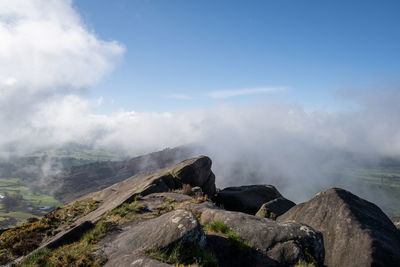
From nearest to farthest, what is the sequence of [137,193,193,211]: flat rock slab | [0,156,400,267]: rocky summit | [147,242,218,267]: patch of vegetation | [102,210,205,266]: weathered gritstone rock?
[147,242,218,267]: patch of vegetation
[102,210,205,266]: weathered gritstone rock
[0,156,400,267]: rocky summit
[137,193,193,211]: flat rock slab

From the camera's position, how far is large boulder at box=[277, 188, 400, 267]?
1050cm

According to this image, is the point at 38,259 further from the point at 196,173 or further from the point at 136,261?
the point at 196,173

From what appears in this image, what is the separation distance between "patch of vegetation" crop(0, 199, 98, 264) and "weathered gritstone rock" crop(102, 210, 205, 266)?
8.62 m

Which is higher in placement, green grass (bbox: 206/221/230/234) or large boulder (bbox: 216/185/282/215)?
green grass (bbox: 206/221/230/234)

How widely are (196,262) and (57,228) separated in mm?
15686

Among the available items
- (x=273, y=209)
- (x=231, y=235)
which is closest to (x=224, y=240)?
(x=231, y=235)

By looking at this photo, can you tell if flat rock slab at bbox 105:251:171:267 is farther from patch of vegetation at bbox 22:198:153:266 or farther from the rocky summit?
patch of vegetation at bbox 22:198:153:266

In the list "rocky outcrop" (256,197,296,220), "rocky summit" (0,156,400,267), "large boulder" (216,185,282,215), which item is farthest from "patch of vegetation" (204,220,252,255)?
"large boulder" (216,185,282,215)

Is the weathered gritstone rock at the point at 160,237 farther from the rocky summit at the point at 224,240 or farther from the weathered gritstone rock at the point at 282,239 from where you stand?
the weathered gritstone rock at the point at 282,239

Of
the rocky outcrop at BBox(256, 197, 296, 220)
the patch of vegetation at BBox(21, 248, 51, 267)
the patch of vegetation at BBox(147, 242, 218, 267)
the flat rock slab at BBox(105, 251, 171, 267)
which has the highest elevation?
the flat rock slab at BBox(105, 251, 171, 267)

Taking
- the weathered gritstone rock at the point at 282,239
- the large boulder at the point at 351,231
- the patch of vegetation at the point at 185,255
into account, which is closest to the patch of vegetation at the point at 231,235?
the weathered gritstone rock at the point at 282,239

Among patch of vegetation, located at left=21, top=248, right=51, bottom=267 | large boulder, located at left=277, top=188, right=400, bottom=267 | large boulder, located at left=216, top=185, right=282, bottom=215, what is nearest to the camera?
patch of vegetation, located at left=21, top=248, right=51, bottom=267

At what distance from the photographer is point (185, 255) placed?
838cm

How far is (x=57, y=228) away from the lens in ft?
59.7
